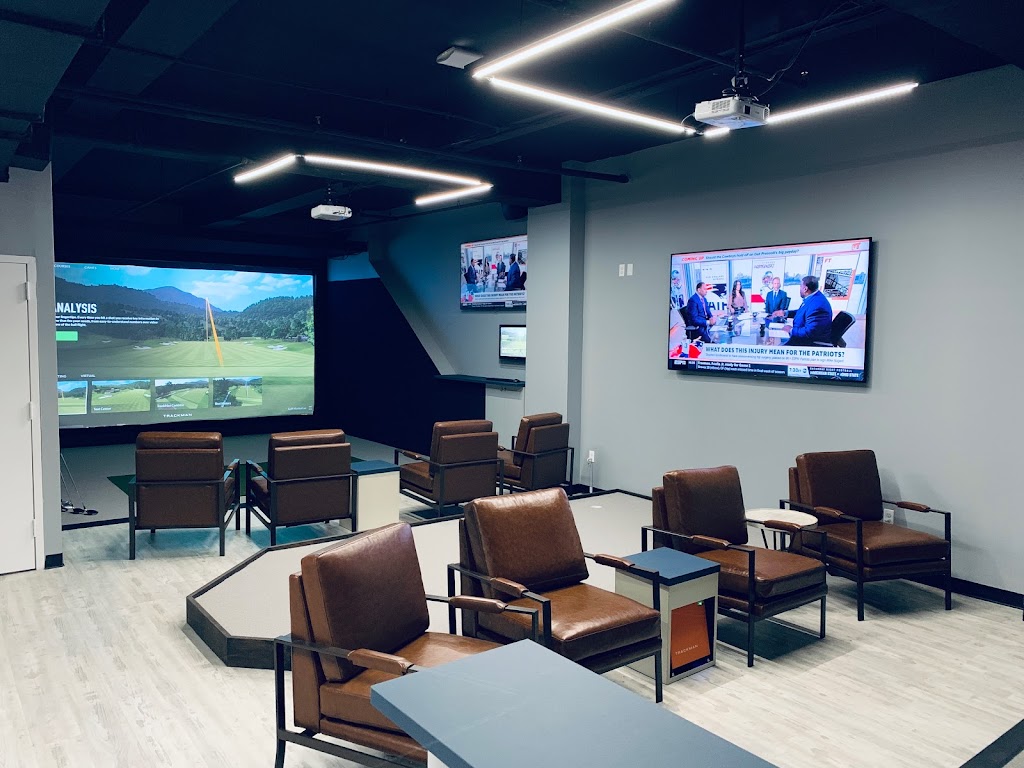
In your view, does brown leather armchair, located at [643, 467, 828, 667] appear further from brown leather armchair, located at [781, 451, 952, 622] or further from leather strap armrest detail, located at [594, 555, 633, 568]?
leather strap armrest detail, located at [594, 555, 633, 568]

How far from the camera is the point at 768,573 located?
13.5 ft

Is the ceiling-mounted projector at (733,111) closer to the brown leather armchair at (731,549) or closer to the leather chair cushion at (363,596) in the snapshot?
A: the brown leather armchair at (731,549)

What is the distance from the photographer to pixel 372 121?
6.89m

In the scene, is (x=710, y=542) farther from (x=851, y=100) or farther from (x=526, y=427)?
(x=526, y=427)

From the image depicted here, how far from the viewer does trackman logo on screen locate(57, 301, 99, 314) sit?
10297mm

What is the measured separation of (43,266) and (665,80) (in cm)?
452

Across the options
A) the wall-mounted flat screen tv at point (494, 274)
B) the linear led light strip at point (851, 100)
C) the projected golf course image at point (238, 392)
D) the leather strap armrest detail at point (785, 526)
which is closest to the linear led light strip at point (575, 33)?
the linear led light strip at point (851, 100)

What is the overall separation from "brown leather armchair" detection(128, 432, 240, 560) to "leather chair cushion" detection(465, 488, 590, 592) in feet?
9.69

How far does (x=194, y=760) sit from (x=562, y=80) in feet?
15.7

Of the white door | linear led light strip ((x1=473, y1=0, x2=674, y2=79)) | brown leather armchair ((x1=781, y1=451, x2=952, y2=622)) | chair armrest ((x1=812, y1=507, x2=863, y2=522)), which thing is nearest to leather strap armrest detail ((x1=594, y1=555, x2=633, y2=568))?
brown leather armchair ((x1=781, y1=451, x2=952, y2=622))

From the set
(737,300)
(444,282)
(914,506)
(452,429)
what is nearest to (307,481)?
(452,429)

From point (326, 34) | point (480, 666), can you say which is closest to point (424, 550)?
point (326, 34)

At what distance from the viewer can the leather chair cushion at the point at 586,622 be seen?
10.6ft

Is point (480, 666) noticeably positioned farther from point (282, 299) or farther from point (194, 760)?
point (282, 299)
